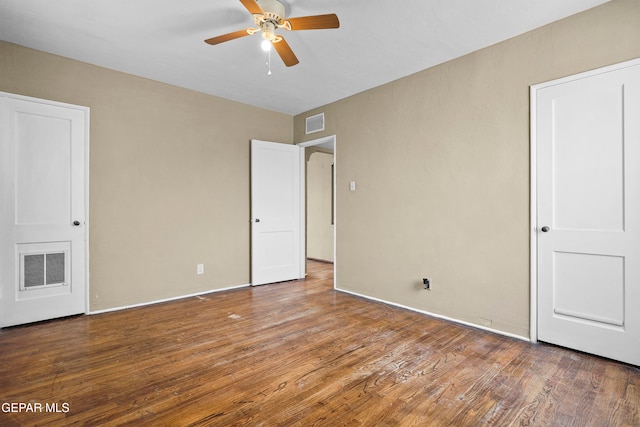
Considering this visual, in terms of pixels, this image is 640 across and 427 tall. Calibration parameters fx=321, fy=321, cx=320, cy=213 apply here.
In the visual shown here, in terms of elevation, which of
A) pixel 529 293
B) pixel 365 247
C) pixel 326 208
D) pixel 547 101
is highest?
pixel 547 101

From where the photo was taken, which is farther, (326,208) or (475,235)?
(326,208)

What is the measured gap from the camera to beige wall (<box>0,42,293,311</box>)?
3320 millimetres

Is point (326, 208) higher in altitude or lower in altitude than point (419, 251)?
higher

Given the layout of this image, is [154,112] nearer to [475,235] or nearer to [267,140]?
[267,140]

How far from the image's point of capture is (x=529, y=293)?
2.69 metres

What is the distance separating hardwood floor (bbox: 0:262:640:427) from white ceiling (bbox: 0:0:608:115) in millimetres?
2583

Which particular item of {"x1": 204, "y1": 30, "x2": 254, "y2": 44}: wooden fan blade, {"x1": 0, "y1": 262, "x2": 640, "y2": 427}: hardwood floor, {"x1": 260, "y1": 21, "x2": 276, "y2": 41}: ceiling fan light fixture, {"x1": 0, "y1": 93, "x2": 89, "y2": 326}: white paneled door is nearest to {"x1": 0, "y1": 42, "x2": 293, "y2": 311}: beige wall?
{"x1": 0, "y1": 93, "x2": 89, "y2": 326}: white paneled door

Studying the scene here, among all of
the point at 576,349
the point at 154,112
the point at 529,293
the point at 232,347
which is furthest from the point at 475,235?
the point at 154,112

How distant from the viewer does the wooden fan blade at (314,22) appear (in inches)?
83.6

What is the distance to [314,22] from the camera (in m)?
2.20

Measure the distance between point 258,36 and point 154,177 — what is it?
204cm

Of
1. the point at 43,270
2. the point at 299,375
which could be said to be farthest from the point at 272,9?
the point at 43,270

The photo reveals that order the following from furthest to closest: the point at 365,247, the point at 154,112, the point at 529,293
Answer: the point at 365,247 → the point at 154,112 → the point at 529,293

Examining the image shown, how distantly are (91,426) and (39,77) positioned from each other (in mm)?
3194
